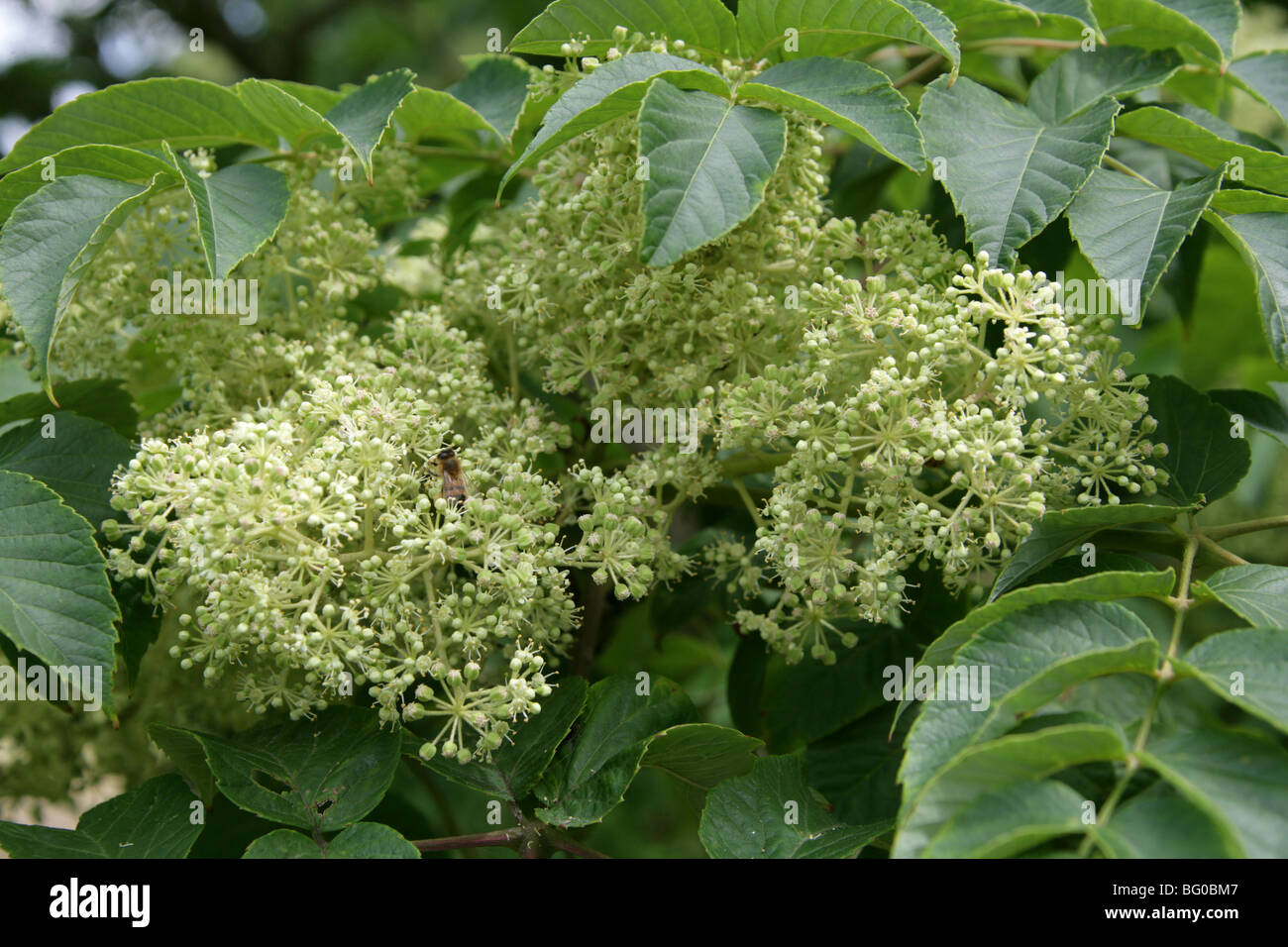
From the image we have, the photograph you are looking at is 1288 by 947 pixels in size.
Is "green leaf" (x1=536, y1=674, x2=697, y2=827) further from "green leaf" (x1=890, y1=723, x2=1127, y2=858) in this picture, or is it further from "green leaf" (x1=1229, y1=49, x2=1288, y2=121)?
"green leaf" (x1=1229, y1=49, x2=1288, y2=121)

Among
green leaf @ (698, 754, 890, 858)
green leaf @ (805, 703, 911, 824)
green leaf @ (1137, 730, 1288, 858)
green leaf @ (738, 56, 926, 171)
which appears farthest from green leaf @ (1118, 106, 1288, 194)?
green leaf @ (698, 754, 890, 858)

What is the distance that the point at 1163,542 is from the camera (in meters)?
2.26

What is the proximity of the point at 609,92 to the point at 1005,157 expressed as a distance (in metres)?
0.87

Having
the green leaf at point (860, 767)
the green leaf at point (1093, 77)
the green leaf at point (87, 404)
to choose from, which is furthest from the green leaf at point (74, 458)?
the green leaf at point (1093, 77)

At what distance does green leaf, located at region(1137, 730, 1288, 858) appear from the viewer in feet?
4.30

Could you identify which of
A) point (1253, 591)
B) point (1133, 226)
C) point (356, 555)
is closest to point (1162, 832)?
point (1253, 591)

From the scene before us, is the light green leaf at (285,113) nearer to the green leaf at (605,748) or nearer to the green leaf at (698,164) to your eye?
the green leaf at (698,164)

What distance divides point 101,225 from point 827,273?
1532mm

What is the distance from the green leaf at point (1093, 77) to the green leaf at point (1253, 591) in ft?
3.70

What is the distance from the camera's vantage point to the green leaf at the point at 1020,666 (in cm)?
152

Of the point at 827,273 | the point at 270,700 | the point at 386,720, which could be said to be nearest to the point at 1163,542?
the point at 827,273

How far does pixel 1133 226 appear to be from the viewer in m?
2.04

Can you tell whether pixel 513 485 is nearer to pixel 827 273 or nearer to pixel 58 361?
pixel 827 273

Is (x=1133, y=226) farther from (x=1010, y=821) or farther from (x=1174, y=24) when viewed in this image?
(x=1010, y=821)
